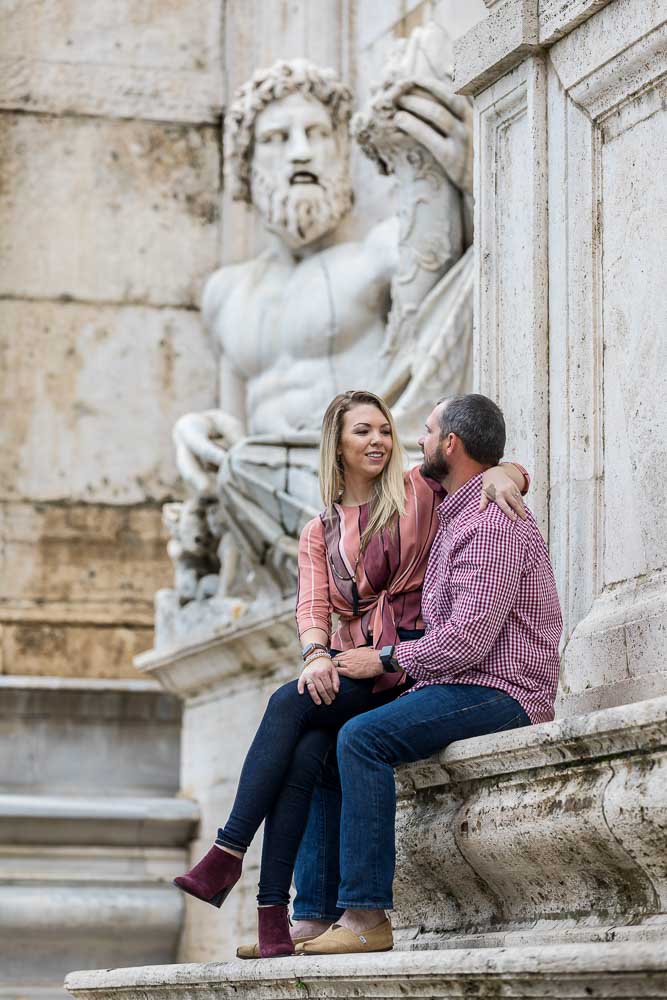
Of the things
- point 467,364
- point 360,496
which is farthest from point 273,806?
point 467,364

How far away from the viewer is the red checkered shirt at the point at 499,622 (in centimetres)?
373

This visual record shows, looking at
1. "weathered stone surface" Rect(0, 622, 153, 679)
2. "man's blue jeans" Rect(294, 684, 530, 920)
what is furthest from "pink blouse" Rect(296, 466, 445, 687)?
"weathered stone surface" Rect(0, 622, 153, 679)

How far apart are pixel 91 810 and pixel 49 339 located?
7.31 feet

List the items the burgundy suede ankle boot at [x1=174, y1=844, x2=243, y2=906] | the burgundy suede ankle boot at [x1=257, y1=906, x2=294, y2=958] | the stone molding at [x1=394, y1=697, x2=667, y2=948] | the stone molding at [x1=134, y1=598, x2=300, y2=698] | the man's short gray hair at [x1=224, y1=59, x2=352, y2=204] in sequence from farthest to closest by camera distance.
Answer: the man's short gray hair at [x1=224, y1=59, x2=352, y2=204] → the stone molding at [x1=134, y1=598, x2=300, y2=698] → the burgundy suede ankle boot at [x1=174, y1=844, x2=243, y2=906] → the burgundy suede ankle boot at [x1=257, y1=906, x2=294, y2=958] → the stone molding at [x1=394, y1=697, x2=667, y2=948]

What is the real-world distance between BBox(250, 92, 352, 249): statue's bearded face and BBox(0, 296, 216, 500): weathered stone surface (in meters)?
1.56

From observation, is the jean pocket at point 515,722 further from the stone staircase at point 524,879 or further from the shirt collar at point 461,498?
the shirt collar at point 461,498

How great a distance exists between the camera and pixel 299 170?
7297mm

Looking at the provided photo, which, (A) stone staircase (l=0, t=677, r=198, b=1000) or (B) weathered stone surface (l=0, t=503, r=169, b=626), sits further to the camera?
(B) weathered stone surface (l=0, t=503, r=169, b=626)

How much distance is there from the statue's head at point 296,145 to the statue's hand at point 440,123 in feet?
2.34

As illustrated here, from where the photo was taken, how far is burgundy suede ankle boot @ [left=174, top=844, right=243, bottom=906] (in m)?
3.98

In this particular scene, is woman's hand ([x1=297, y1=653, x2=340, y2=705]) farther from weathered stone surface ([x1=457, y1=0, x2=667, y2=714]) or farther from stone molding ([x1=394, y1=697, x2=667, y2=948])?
weathered stone surface ([x1=457, y1=0, x2=667, y2=714])

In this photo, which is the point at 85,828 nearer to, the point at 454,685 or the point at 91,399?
the point at 91,399

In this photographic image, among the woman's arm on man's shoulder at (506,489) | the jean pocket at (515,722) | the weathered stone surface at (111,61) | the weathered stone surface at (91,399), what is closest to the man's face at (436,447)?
the woman's arm on man's shoulder at (506,489)

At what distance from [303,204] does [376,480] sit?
10.7 ft
